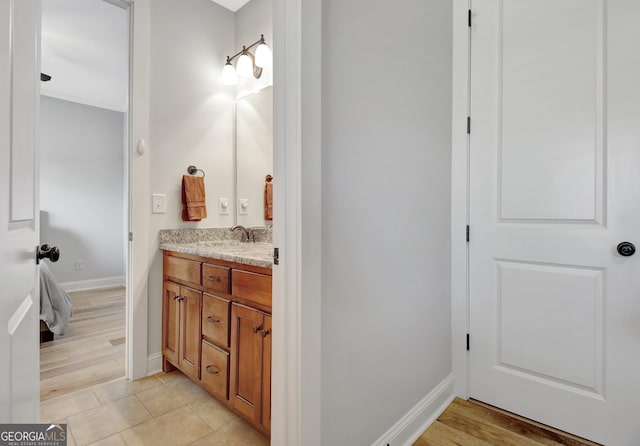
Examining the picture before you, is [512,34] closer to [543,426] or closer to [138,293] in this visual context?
[543,426]

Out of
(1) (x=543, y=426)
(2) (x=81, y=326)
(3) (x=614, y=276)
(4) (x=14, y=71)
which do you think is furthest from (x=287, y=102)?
(2) (x=81, y=326)

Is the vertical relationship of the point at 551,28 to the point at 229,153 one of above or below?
above

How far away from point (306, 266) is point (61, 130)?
504cm

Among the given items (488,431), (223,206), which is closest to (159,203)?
(223,206)

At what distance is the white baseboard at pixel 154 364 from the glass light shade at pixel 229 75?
6.64 ft

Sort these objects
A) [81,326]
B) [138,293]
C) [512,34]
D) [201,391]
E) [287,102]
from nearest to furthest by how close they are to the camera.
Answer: [287,102] → [512,34] → [201,391] → [138,293] → [81,326]

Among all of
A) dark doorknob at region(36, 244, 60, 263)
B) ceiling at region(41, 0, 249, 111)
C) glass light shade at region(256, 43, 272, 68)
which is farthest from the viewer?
ceiling at region(41, 0, 249, 111)

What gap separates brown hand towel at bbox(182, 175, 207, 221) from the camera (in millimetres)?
2246

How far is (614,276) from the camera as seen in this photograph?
1.43 metres

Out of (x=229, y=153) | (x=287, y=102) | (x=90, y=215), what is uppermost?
(x=229, y=153)

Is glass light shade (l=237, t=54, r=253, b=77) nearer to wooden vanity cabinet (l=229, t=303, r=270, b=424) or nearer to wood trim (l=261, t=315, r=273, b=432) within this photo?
wooden vanity cabinet (l=229, t=303, r=270, b=424)

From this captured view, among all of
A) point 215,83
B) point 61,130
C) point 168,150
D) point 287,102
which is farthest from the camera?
point 61,130

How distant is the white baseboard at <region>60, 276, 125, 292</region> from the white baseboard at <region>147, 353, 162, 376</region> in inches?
126

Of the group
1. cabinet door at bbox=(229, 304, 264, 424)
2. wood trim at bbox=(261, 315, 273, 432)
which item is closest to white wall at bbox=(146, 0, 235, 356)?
cabinet door at bbox=(229, 304, 264, 424)
